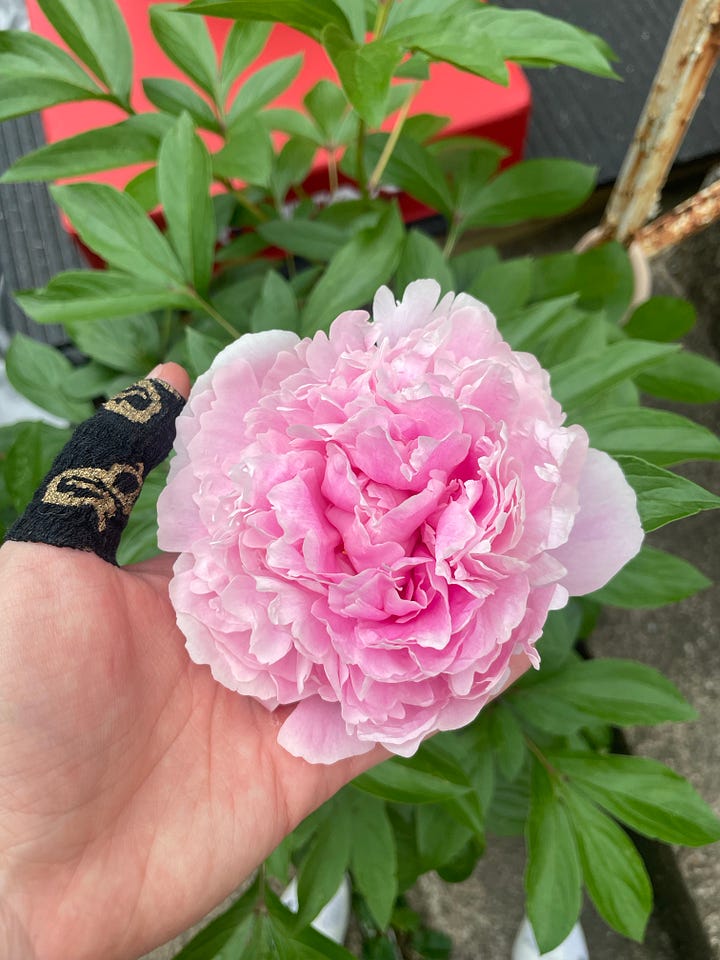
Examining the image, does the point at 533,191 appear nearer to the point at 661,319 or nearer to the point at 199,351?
the point at 661,319

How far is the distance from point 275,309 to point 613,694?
1.53 feet

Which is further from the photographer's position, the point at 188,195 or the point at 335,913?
the point at 335,913

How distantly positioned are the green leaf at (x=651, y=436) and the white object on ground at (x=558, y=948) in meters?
0.76

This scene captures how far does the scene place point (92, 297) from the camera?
0.65 meters

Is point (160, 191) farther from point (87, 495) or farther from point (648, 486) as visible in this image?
point (648, 486)

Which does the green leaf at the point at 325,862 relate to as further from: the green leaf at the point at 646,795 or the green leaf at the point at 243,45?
the green leaf at the point at 243,45

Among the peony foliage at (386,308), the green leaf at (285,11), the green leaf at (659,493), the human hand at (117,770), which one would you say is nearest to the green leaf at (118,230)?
the peony foliage at (386,308)

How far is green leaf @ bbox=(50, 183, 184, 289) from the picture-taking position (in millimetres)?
659

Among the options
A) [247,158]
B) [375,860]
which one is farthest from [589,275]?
[375,860]

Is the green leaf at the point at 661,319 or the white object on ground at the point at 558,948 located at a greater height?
the green leaf at the point at 661,319

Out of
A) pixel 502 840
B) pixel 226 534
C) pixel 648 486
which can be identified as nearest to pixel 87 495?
pixel 226 534

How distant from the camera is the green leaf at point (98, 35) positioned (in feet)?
2.23

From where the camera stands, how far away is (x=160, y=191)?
2.14 feet

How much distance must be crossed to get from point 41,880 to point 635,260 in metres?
0.97
